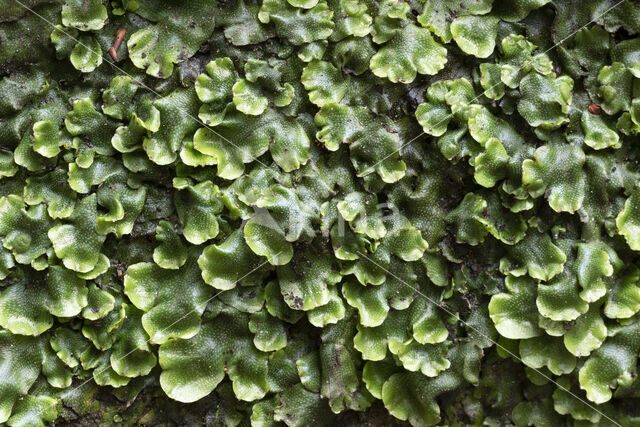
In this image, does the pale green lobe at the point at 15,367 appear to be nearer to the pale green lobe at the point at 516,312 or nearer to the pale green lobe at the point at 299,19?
the pale green lobe at the point at 299,19

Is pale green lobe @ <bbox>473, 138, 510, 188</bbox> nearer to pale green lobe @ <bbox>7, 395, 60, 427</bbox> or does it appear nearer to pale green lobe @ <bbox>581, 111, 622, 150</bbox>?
pale green lobe @ <bbox>581, 111, 622, 150</bbox>

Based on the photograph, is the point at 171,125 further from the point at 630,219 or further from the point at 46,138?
the point at 630,219

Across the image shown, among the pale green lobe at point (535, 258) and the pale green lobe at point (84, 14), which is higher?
the pale green lobe at point (84, 14)

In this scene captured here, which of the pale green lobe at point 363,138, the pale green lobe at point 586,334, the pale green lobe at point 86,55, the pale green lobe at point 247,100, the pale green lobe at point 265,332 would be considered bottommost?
→ the pale green lobe at point 265,332

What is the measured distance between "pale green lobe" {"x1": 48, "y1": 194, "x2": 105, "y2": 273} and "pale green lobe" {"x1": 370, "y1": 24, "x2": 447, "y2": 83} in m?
0.93

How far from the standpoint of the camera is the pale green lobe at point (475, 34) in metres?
1.60

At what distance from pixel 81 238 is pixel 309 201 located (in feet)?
2.20

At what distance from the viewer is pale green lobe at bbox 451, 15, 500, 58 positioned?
160 centimetres

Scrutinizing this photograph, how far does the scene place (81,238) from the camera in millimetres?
1560

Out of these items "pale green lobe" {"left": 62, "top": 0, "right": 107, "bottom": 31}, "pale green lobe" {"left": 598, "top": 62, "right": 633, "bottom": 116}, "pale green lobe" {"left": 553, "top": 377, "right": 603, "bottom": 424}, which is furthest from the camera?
"pale green lobe" {"left": 553, "top": 377, "right": 603, "bottom": 424}

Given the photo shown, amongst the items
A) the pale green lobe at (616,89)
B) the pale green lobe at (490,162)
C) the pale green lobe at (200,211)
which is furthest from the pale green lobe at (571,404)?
the pale green lobe at (200,211)

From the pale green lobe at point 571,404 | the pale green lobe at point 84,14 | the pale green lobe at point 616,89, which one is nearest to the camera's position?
the pale green lobe at point 84,14

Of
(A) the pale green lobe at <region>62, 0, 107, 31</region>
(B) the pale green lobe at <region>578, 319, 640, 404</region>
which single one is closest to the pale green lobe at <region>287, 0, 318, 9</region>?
(A) the pale green lobe at <region>62, 0, 107, 31</region>

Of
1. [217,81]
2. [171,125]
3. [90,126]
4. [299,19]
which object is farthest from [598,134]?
[90,126]
